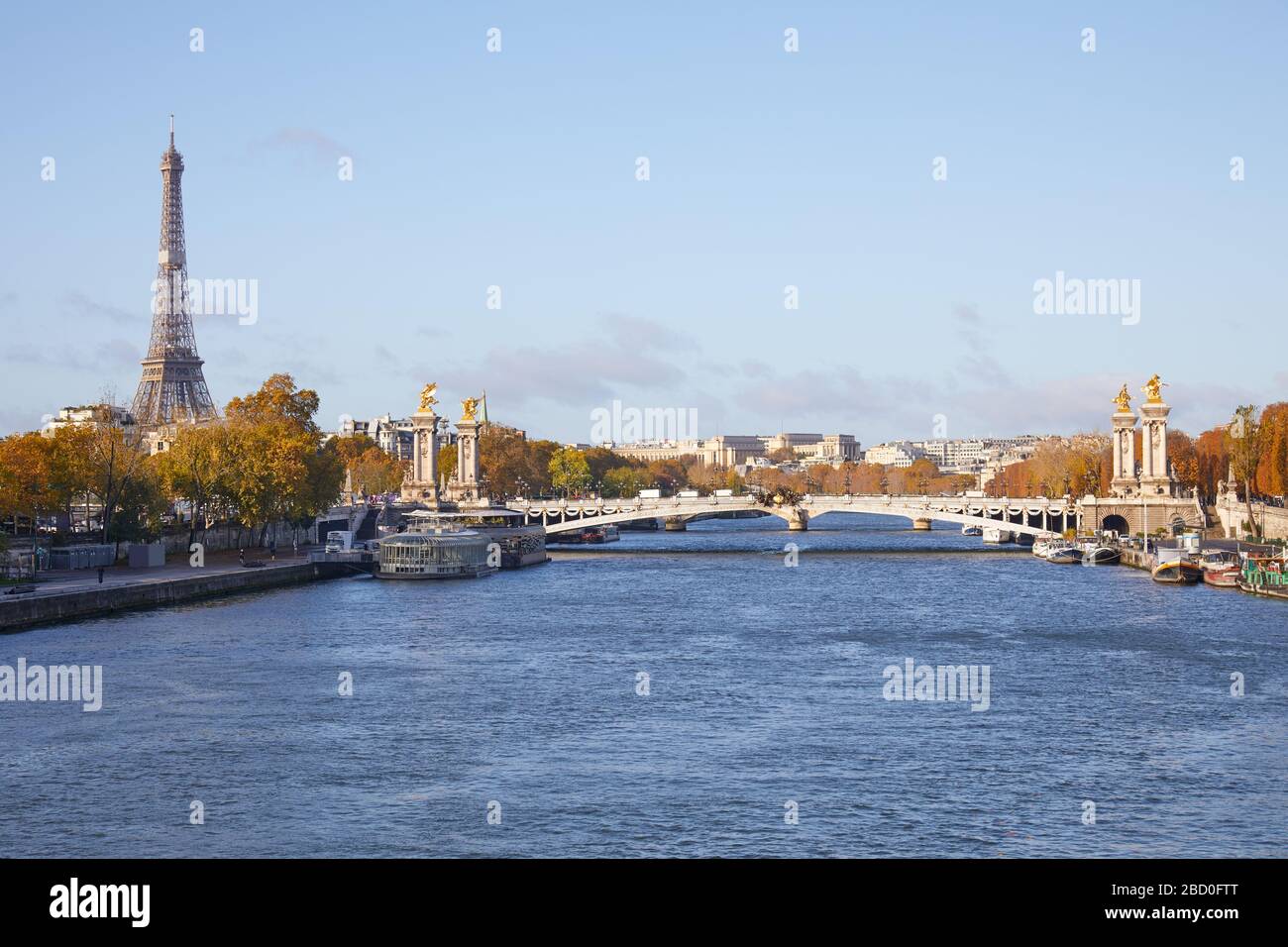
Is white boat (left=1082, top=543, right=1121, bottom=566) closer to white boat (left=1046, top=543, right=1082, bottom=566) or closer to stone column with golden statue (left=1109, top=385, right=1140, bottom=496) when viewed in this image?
white boat (left=1046, top=543, right=1082, bottom=566)

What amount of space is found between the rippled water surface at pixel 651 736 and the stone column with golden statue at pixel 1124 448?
139 ft

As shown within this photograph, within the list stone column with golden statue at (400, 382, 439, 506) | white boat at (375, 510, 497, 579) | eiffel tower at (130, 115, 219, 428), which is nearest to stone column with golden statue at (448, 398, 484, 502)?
stone column with golden statue at (400, 382, 439, 506)

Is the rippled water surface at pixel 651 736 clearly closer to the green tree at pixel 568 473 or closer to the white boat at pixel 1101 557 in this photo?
the white boat at pixel 1101 557

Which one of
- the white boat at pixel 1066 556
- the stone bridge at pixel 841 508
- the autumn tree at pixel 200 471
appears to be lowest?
the white boat at pixel 1066 556

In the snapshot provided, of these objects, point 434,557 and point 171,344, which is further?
point 171,344

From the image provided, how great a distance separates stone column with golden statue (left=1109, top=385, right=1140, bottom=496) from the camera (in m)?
90.3

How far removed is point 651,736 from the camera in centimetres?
2533

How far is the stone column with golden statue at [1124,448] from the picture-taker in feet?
296

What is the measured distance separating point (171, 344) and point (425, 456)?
22.4m

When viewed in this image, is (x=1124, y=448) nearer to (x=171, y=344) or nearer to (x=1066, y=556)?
(x=1066, y=556)

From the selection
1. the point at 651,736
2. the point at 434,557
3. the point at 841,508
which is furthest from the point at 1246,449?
the point at 651,736

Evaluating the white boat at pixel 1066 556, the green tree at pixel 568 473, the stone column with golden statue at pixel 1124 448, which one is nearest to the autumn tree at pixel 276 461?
the white boat at pixel 1066 556
